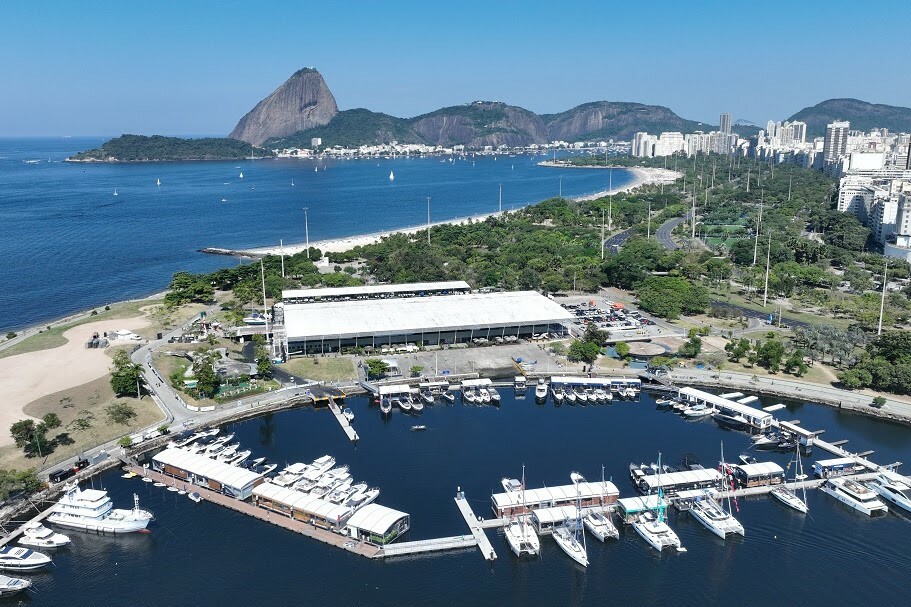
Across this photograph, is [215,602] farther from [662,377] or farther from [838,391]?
[838,391]

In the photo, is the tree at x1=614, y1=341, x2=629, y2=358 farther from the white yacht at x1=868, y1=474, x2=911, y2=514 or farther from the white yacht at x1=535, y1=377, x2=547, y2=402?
the white yacht at x1=868, y1=474, x2=911, y2=514

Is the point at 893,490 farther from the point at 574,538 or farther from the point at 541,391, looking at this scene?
the point at 541,391


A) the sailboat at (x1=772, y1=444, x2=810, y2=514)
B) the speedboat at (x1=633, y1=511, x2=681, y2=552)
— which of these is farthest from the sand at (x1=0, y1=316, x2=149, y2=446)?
the sailboat at (x1=772, y1=444, x2=810, y2=514)

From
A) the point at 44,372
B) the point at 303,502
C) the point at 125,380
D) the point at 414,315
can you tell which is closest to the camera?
the point at 303,502

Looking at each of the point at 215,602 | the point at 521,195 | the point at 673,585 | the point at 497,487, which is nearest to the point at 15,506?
the point at 215,602

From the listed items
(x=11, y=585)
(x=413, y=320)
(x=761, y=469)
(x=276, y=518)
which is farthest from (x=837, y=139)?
(x=11, y=585)

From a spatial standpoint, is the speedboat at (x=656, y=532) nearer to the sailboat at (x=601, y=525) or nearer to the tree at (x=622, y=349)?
the sailboat at (x=601, y=525)
